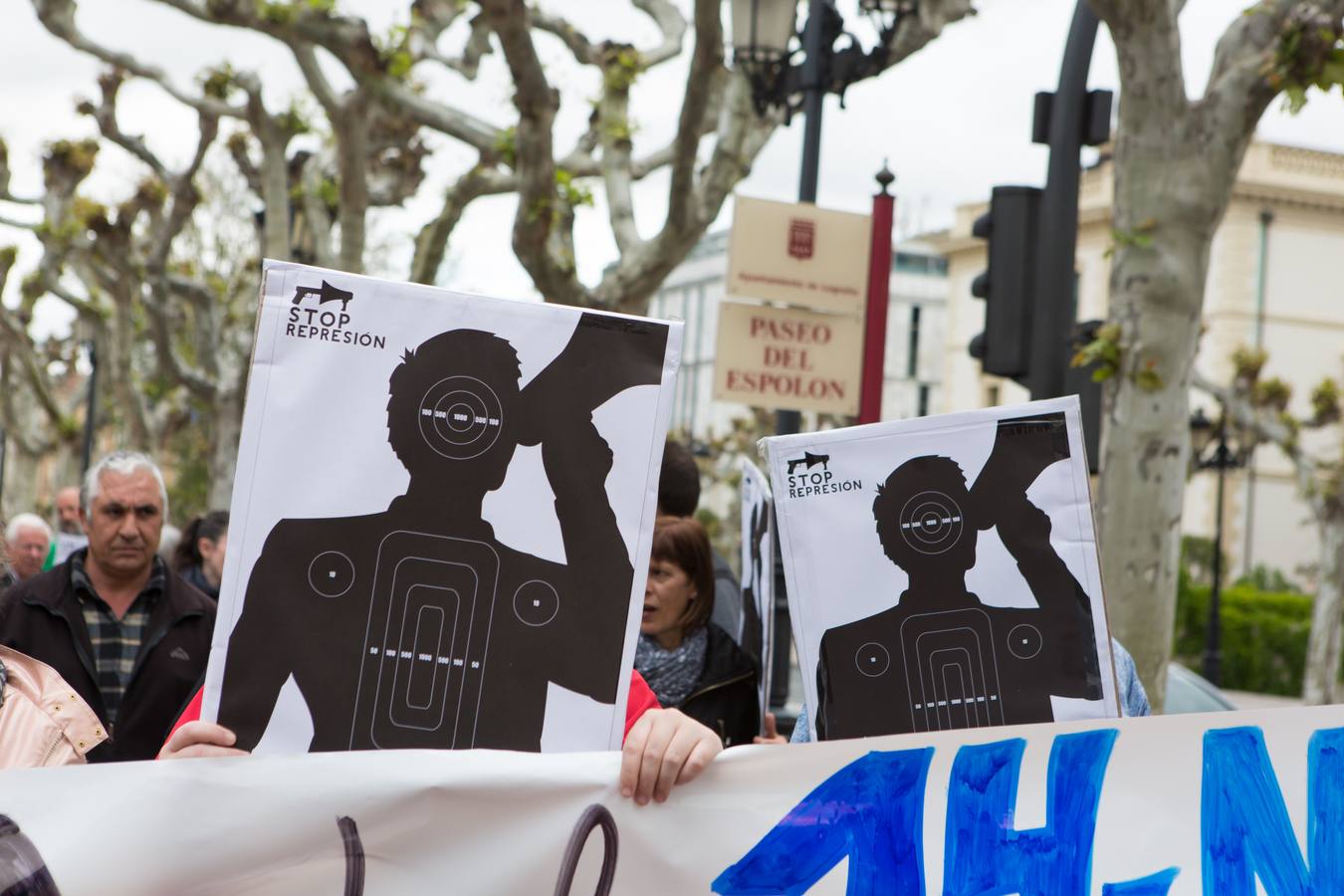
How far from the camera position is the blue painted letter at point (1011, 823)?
9.02 feet

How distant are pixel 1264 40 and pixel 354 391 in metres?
4.79

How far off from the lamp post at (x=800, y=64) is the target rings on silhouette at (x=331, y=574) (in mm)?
5832

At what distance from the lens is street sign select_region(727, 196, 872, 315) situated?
8.09 m

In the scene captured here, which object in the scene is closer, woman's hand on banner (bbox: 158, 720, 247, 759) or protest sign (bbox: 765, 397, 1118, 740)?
woman's hand on banner (bbox: 158, 720, 247, 759)

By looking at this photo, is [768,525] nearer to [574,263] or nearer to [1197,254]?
[1197,254]

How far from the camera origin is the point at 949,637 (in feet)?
9.90

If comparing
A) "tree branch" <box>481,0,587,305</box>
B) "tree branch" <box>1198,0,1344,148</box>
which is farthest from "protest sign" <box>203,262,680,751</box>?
"tree branch" <box>481,0,587,305</box>

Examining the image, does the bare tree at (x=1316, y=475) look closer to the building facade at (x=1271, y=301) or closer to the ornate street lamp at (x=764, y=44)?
the ornate street lamp at (x=764, y=44)

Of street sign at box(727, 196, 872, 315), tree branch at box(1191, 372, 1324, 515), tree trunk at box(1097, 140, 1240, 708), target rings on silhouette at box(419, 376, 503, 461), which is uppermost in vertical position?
tree branch at box(1191, 372, 1324, 515)

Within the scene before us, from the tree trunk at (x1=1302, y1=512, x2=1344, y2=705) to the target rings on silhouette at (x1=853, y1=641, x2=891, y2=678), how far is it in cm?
2535

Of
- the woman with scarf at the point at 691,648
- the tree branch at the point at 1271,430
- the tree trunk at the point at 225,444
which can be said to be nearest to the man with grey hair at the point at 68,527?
the woman with scarf at the point at 691,648

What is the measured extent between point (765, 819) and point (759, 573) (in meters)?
1.88

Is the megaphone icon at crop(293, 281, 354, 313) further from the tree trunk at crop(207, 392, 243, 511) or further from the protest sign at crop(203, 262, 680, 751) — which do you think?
the tree trunk at crop(207, 392, 243, 511)

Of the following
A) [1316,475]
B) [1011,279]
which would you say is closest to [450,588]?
[1011,279]
